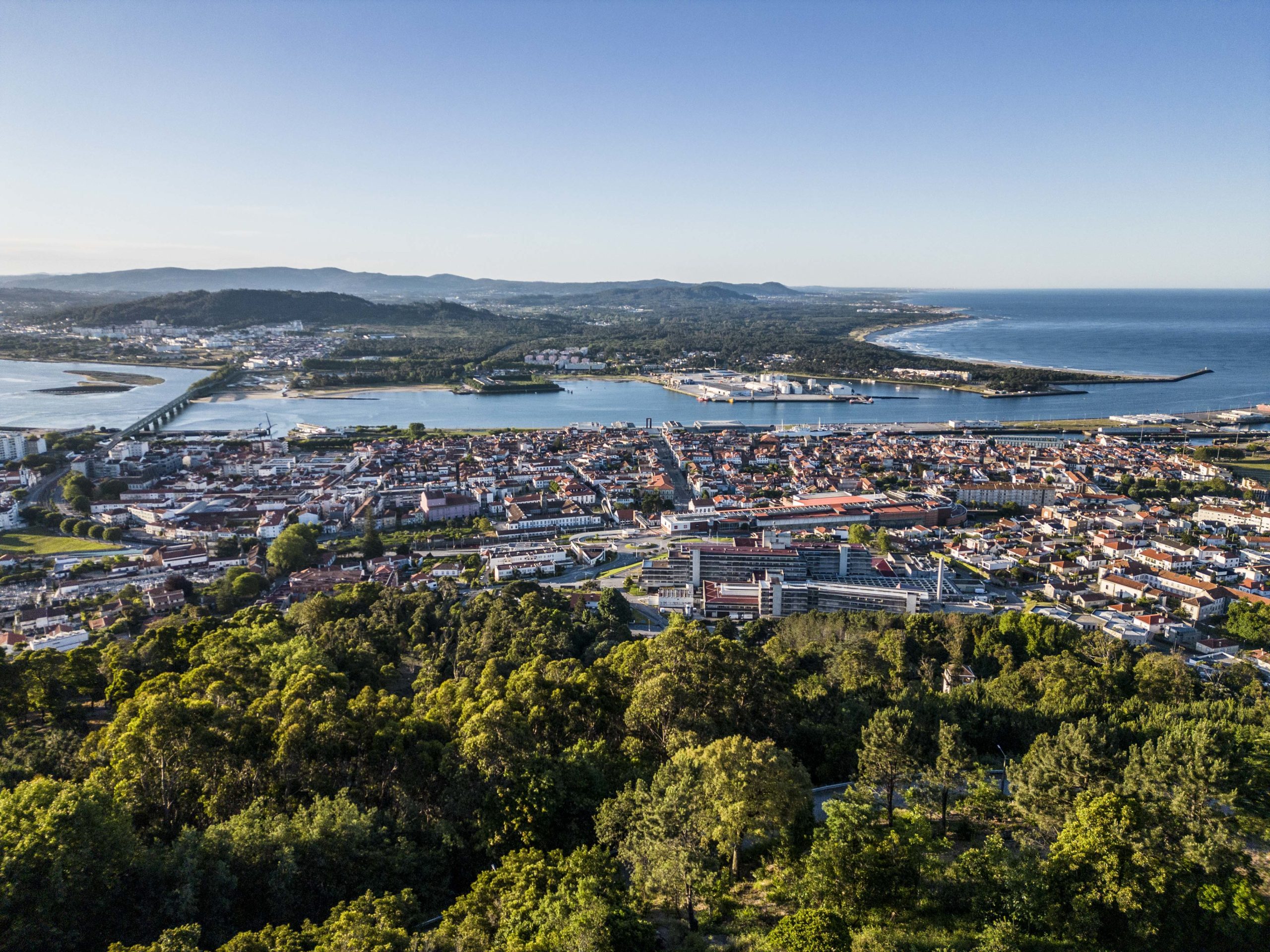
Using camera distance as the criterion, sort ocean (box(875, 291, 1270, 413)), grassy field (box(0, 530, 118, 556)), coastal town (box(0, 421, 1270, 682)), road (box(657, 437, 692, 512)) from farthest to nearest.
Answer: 1. ocean (box(875, 291, 1270, 413))
2. road (box(657, 437, 692, 512))
3. grassy field (box(0, 530, 118, 556))
4. coastal town (box(0, 421, 1270, 682))

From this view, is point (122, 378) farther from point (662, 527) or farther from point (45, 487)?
point (662, 527)

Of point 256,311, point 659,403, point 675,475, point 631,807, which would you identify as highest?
point 256,311

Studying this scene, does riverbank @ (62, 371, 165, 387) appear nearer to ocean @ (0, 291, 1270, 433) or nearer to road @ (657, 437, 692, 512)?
ocean @ (0, 291, 1270, 433)

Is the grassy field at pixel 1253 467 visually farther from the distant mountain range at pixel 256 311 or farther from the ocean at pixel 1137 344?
the distant mountain range at pixel 256 311

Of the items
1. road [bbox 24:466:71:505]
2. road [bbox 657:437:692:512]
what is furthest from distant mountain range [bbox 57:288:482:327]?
road [bbox 657:437:692:512]

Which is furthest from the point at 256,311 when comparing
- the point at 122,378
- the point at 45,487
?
the point at 45,487

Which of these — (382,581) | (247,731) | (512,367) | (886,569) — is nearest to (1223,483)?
(886,569)

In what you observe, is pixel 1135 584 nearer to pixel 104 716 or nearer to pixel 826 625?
pixel 826 625
